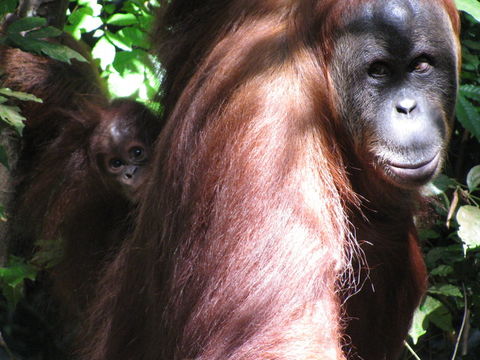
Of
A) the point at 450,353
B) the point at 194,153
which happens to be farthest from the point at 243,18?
the point at 450,353

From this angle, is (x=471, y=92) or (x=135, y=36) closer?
(x=471, y=92)

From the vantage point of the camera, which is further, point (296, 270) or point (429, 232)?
point (429, 232)

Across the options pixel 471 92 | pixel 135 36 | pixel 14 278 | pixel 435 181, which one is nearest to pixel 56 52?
pixel 135 36

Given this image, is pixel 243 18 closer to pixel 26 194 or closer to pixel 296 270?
pixel 296 270

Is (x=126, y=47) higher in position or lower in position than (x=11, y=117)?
lower

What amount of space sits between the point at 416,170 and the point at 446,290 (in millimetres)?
986

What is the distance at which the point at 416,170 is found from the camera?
2305 mm

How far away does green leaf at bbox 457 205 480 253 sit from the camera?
2787 mm

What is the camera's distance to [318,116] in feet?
7.59

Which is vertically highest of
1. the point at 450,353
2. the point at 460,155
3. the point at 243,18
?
the point at 243,18

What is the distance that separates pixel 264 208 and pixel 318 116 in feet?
1.11

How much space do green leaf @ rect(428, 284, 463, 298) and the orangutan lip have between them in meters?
0.90

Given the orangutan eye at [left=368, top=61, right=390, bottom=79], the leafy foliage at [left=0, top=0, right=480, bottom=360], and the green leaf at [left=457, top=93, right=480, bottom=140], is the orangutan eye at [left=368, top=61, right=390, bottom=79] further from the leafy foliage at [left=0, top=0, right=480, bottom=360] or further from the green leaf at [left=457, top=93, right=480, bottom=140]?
the green leaf at [left=457, top=93, right=480, bottom=140]

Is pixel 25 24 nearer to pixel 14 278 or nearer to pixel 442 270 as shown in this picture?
pixel 14 278
